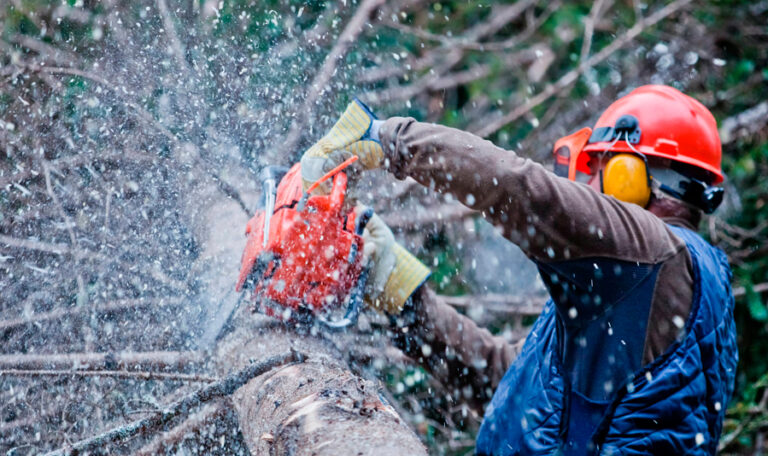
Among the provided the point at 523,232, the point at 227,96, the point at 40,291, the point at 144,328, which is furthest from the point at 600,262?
the point at 40,291

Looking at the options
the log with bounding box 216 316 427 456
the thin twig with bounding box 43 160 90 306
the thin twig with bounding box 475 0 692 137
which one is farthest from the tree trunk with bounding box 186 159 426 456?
the thin twig with bounding box 475 0 692 137

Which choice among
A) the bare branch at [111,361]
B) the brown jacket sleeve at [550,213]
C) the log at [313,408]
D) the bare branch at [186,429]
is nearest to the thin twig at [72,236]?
the bare branch at [111,361]

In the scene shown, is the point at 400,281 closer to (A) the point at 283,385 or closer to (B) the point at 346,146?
(B) the point at 346,146

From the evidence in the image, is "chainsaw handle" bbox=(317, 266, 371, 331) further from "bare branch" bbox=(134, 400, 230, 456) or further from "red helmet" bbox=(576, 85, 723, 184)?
"red helmet" bbox=(576, 85, 723, 184)

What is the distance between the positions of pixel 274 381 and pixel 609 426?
965 mm

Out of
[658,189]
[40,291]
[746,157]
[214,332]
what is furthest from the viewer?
[746,157]

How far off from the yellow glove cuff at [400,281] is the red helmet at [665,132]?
76 cm

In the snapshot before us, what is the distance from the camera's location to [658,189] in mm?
1968

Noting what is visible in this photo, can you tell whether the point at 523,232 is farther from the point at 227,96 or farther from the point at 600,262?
the point at 227,96

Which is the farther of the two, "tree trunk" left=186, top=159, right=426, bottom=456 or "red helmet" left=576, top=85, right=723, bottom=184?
"red helmet" left=576, top=85, right=723, bottom=184

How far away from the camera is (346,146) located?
6.05 ft

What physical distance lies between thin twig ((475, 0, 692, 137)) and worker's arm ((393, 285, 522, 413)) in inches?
65.3

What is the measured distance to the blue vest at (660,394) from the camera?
1.66 meters

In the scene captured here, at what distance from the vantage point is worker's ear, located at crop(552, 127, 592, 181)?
85.7 inches
